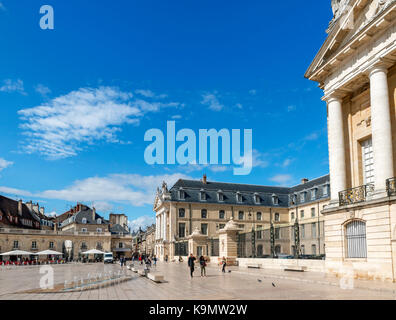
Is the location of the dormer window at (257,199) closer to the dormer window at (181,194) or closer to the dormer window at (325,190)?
the dormer window at (181,194)

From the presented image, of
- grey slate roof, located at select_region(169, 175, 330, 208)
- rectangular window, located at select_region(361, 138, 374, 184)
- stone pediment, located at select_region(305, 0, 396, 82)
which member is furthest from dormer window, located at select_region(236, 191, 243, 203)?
rectangular window, located at select_region(361, 138, 374, 184)

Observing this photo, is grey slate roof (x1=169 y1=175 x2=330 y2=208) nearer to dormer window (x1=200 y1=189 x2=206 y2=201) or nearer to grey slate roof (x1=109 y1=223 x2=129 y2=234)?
dormer window (x1=200 y1=189 x2=206 y2=201)

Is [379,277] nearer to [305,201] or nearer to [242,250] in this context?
[242,250]

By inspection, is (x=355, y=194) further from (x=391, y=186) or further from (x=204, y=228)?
(x=204, y=228)

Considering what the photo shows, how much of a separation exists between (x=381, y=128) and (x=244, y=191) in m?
58.3

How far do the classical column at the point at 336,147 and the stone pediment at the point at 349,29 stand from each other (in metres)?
1.86

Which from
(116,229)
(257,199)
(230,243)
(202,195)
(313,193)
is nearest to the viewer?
(230,243)

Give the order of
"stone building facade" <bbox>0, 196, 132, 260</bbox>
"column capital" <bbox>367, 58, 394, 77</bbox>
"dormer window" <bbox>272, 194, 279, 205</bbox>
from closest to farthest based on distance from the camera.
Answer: "column capital" <bbox>367, 58, 394, 77</bbox> < "stone building facade" <bbox>0, 196, 132, 260</bbox> < "dormer window" <bbox>272, 194, 279, 205</bbox>

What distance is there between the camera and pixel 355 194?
58.7ft

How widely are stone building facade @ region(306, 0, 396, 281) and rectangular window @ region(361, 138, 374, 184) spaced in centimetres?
4

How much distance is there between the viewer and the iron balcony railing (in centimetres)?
1725

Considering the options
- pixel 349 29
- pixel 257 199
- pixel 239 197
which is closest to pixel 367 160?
pixel 349 29

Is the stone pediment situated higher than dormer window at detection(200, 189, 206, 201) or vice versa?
the stone pediment

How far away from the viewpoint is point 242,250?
107 feet
